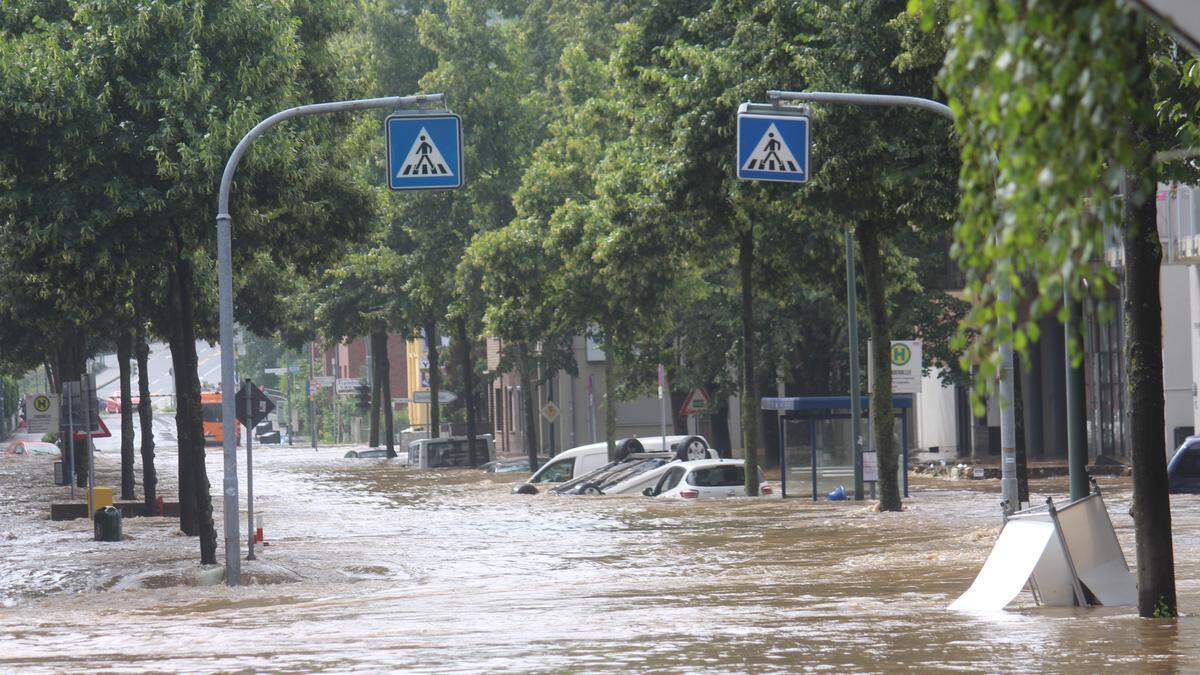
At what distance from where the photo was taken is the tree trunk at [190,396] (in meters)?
21.2

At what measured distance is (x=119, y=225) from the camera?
21.8 meters

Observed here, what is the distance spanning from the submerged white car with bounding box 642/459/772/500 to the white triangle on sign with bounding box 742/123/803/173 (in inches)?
539

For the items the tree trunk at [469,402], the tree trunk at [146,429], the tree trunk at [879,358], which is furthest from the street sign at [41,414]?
the tree trunk at [879,358]

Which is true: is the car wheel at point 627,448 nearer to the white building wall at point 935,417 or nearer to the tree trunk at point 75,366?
the tree trunk at point 75,366

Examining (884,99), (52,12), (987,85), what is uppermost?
(52,12)

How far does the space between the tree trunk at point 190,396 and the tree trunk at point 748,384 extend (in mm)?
13926

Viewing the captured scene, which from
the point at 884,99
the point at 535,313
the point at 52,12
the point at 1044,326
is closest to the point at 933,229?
the point at 884,99

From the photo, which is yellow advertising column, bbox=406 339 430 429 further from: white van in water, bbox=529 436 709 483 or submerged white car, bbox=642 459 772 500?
submerged white car, bbox=642 459 772 500

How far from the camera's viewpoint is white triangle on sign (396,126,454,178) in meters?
19.0

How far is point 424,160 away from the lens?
19.1 meters

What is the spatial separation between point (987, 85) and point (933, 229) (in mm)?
17967

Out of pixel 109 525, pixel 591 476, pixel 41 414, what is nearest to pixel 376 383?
pixel 41 414

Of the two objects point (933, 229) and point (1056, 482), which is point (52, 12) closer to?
point (933, 229)

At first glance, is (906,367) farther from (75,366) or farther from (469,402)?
(469,402)
